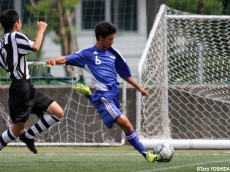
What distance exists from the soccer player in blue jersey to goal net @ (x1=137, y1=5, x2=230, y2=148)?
8.23ft

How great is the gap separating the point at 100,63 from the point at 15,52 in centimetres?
104

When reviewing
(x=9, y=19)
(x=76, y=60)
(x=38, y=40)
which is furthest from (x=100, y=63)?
(x=9, y=19)

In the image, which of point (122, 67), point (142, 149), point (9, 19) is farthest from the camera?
point (122, 67)

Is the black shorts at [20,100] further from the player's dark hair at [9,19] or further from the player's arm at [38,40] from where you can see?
the player's dark hair at [9,19]

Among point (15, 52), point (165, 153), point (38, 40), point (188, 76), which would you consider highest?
point (38, 40)

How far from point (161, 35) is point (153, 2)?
4.07 ft

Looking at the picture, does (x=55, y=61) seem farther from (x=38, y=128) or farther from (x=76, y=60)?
(x=38, y=128)

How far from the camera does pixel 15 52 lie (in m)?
9.27

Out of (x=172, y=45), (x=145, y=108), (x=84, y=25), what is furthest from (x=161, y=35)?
(x=84, y=25)

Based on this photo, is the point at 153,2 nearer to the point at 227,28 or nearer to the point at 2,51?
the point at 227,28

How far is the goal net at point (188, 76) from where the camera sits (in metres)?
12.6

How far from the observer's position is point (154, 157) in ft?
30.8

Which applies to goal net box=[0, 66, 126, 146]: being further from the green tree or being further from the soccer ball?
the soccer ball

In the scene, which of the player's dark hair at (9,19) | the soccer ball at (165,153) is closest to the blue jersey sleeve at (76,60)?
the player's dark hair at (9,19)
